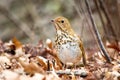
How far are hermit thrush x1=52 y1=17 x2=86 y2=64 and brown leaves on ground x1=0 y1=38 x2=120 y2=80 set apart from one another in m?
Answer: 0.12

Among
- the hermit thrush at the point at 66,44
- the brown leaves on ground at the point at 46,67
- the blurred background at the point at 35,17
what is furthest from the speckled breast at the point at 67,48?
the blurred background at the point at 35,17

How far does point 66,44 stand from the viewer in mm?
5145

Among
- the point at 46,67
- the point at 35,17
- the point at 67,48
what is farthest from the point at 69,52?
the point at 35,17

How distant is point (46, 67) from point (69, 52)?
305 mm

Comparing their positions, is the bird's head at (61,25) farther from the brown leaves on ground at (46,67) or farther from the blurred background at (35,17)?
the blurred background at (35,17)

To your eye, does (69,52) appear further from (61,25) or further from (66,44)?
(61,25)

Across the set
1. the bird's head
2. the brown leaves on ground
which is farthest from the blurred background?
the bird's head

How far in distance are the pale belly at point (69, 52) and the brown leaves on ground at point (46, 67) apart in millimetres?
110

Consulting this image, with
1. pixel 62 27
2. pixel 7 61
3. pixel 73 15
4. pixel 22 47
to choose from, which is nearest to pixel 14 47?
pixel 22 47

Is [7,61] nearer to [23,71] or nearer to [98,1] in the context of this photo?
[23,71]

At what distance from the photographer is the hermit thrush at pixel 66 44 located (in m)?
5.14

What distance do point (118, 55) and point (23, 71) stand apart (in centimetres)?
198

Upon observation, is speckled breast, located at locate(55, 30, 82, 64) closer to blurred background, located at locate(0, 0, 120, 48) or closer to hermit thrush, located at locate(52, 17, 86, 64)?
hermit thrush, located at locate(52, 17, 86, 64)

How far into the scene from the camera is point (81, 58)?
17.9ft
